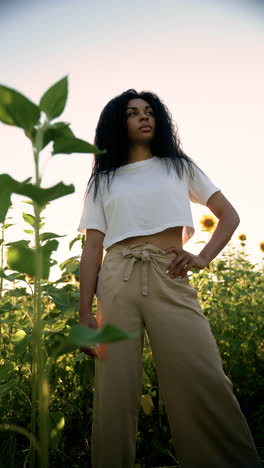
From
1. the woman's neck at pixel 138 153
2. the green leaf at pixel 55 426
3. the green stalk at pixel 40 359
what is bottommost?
the green leaf at pixel 55 426

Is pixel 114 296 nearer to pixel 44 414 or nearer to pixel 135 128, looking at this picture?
pixel 135 128

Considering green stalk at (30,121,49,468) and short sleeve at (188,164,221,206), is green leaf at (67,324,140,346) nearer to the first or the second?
green stalk at (30,121,49,468)

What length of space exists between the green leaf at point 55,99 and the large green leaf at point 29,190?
139mm

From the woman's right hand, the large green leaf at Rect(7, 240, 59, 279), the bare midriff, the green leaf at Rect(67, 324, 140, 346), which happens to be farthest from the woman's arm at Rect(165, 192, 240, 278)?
the green leaf at Rect(67, 324, 140, 346)

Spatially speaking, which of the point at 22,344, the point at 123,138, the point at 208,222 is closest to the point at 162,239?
the point at 123,138

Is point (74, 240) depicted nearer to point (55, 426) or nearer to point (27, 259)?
point (55, 426)

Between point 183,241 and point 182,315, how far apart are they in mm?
380

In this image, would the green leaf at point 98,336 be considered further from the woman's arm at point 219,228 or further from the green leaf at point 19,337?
the green leaf at point 19,337

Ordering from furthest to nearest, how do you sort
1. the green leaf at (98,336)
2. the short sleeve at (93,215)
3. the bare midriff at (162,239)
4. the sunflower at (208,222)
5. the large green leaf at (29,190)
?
1. the sunflower at (208,222)
2. the short sleeve at (93,215)
3. the bare midriff at (162,239)
4. the large green leaf at (29,190)
5. the green leaf at (98,336)

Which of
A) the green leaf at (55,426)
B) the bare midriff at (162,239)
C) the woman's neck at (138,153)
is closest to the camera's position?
the green leaf at (55,426)

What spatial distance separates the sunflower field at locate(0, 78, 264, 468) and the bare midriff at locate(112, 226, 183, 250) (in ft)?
1.09

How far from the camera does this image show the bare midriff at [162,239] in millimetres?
1604

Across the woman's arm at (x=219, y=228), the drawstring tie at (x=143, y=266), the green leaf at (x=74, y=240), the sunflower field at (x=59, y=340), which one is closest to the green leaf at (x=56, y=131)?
the sunflower field at (x=59, y=340)

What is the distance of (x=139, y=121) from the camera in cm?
185
